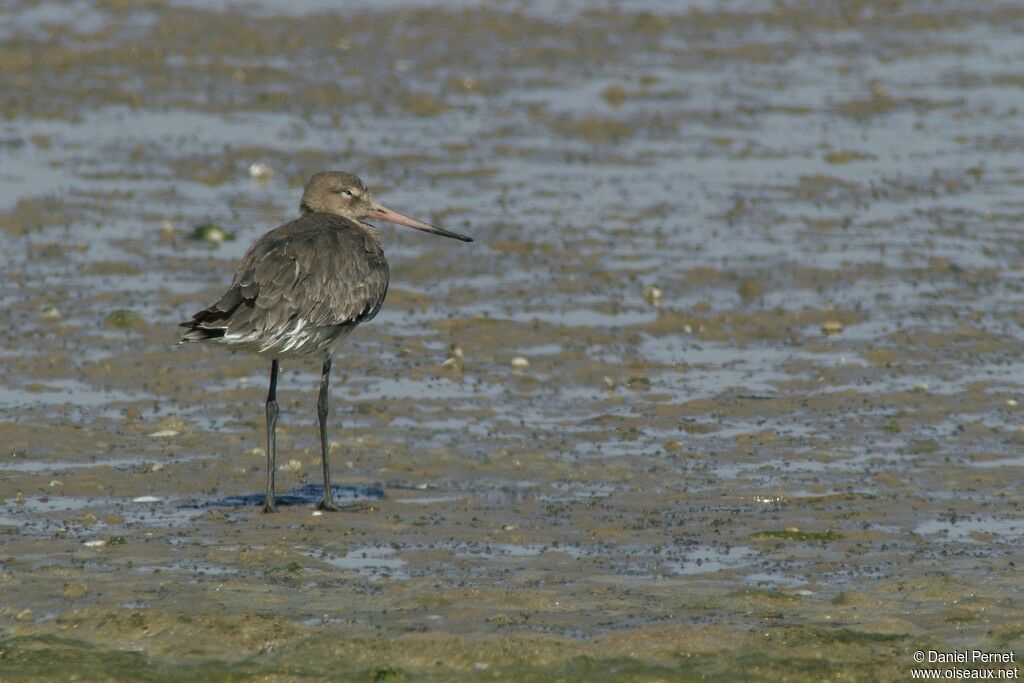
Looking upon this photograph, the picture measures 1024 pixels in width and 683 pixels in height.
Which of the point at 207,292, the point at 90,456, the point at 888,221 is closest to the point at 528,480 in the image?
the point at 90,456

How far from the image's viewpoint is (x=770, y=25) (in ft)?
87.2

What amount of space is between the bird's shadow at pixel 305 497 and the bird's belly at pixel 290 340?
77 centimetres

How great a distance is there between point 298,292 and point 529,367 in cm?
309

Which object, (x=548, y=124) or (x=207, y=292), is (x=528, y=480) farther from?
(x=548, y=124)

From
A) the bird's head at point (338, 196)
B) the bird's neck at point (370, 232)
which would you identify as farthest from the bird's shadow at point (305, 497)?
the bird's head at point (338, 196)

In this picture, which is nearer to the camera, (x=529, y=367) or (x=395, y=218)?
(x=395, y=218)

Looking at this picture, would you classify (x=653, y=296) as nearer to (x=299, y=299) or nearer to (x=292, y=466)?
(x=292, y=466)

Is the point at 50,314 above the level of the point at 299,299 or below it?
below

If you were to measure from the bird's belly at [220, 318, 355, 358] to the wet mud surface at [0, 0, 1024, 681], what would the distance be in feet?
2.68

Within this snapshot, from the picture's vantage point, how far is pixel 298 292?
10266 millimetres

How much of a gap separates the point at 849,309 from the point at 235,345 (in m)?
5.86

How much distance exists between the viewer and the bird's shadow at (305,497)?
10297mm

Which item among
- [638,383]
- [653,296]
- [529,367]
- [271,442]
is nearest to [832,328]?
[653,296]

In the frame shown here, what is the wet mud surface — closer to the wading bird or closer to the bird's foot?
the bird's foot
